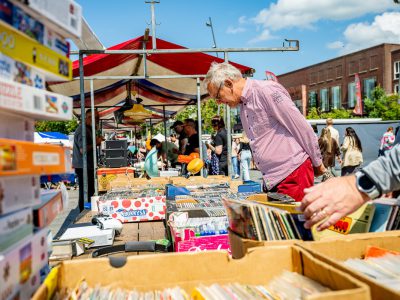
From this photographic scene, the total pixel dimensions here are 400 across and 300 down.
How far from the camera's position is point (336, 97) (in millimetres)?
57438

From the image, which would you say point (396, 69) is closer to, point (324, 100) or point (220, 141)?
point (324, 100)

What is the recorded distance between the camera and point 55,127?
1790 inches

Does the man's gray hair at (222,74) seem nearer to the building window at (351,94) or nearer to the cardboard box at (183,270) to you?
the cardboard box at (183,270)

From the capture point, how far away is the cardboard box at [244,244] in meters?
1.50

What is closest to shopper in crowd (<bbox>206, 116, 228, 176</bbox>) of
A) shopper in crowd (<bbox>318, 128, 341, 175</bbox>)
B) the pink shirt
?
shopper in crowd (<bbox>318, 128, 341, 175</bbox>)

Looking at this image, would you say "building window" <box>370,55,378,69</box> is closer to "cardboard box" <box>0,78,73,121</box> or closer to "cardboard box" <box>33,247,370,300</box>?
"cardboard box" <box>33,247,370,300</box>

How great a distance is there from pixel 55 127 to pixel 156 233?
44372 mm

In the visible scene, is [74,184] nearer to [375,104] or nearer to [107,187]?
[107,187]

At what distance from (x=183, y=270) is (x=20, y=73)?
0.75m

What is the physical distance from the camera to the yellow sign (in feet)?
3.57

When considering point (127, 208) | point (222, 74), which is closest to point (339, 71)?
Answer: point (127, 208)

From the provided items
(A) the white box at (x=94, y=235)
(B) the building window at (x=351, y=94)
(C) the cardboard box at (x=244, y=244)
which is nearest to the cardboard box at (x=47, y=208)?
(C) the cardboard box at (x=244, y=244)

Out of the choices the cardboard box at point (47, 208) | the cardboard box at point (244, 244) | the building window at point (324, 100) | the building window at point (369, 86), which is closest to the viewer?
the cardboard box at point (47, 208)

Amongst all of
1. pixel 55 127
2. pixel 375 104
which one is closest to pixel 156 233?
pixel 375 104
